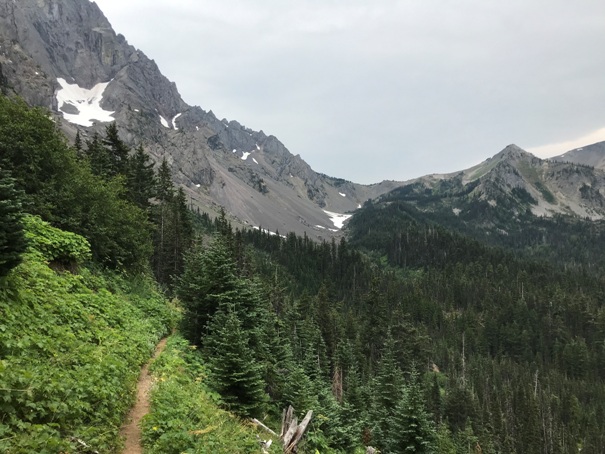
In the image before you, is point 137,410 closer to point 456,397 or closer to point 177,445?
point 177,445

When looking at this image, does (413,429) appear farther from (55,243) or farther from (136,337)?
(55,243)

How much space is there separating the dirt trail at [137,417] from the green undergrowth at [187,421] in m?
0.24

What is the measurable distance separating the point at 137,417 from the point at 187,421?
1.53 m

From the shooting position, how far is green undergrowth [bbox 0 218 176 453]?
6.76 meters

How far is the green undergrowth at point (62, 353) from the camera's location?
676 centimetres

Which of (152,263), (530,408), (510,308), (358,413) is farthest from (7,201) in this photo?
(510,308)

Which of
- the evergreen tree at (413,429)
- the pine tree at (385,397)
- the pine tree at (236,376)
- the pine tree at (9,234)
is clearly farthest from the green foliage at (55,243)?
the pine tree at (385,397)

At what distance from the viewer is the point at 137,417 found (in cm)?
1085

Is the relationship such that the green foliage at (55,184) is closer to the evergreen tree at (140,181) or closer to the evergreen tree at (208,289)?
the evergreen tree at (208,289)

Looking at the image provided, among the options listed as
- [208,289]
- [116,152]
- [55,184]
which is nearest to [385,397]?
[208,289]

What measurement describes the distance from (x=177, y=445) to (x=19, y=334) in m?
4.76

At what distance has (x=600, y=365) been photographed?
4483 inches

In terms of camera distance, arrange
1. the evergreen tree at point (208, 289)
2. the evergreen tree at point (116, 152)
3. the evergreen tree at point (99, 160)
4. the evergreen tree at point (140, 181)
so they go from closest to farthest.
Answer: the evergreen tree at point (208, 289) → the evergreen tree at point (99, 160) → the evergreen tree at point (116, 152) → the evergreen tree at point (140, 181)

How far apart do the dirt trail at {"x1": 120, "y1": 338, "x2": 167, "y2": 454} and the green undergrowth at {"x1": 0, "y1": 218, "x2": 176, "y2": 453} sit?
0.30 m
